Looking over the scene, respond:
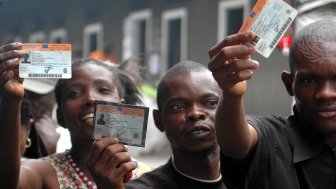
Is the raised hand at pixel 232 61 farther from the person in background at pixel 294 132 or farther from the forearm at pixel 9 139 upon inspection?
the forearm at pixel 9 139

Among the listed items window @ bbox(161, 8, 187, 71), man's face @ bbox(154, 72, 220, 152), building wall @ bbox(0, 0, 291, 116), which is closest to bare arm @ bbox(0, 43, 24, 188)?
Result: man's face @ bbox(154, 72, 220, 152)

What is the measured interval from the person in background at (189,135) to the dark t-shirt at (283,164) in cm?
53

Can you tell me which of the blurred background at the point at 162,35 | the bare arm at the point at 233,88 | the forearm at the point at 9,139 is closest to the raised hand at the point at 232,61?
the bare arm at the point at 233,88

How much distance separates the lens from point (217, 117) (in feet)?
6.82

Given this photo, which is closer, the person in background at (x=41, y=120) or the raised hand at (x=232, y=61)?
the raised hand at (x=232, y=61)

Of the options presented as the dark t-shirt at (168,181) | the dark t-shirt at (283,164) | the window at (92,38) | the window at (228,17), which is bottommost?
the window at (92,38)

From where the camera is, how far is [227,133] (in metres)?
2.06

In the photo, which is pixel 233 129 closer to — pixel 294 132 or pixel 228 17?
pixel 294 132

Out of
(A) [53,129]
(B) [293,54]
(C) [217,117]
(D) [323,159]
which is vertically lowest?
(A) [53,129]

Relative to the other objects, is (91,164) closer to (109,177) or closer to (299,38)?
(109,177)

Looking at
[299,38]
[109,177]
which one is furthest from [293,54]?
[109,177]

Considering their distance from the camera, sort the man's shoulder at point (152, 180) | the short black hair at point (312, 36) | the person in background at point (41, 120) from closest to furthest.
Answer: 1. the short black hair at point (312, 36)
2. the man's shoulder at point (152, 180)
3. the person in background at point (41, 120)

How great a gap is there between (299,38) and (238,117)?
425mm

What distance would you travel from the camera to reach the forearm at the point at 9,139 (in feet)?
7.60
